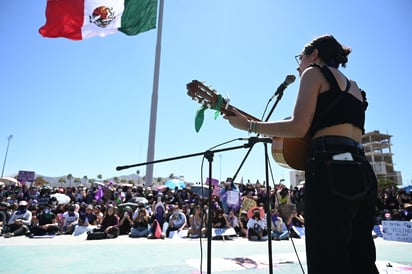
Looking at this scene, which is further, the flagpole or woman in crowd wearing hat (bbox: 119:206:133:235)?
the flagpole

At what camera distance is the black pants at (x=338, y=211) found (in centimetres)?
121

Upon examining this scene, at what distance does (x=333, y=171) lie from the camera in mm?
1256

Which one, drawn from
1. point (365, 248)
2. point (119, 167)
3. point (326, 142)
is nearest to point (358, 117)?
point (326, 142)

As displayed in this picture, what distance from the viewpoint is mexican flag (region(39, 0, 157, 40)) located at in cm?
973

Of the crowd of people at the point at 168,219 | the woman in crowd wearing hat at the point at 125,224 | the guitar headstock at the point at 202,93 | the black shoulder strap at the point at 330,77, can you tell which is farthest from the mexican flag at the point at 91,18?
the black shoulder strap at the point at 330,77

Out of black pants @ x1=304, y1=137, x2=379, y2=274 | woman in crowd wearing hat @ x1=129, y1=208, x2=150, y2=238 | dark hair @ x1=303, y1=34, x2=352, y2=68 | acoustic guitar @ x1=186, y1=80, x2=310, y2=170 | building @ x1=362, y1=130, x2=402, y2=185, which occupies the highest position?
building @ x1=362, y1=130, x2=402, y2=185

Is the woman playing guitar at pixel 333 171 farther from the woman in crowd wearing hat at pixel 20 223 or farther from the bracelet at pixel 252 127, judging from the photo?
the woman in crowd wearing hat at pixel 20 223

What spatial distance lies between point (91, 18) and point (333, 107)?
1099 cm

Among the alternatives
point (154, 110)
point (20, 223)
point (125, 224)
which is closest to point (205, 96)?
point (125, 224)

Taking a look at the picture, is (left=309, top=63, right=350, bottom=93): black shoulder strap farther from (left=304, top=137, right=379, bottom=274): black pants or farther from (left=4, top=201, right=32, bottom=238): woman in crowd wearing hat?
(left=4, top=201, right=32, bottom=238): woman in crowd wearing hat

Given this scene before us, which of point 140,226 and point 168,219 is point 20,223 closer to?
point 140,226

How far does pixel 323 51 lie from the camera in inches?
62.5

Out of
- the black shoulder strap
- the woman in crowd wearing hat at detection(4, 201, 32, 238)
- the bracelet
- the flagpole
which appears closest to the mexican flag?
the flagpole

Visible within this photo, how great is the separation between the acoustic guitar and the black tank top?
0.21 metres
